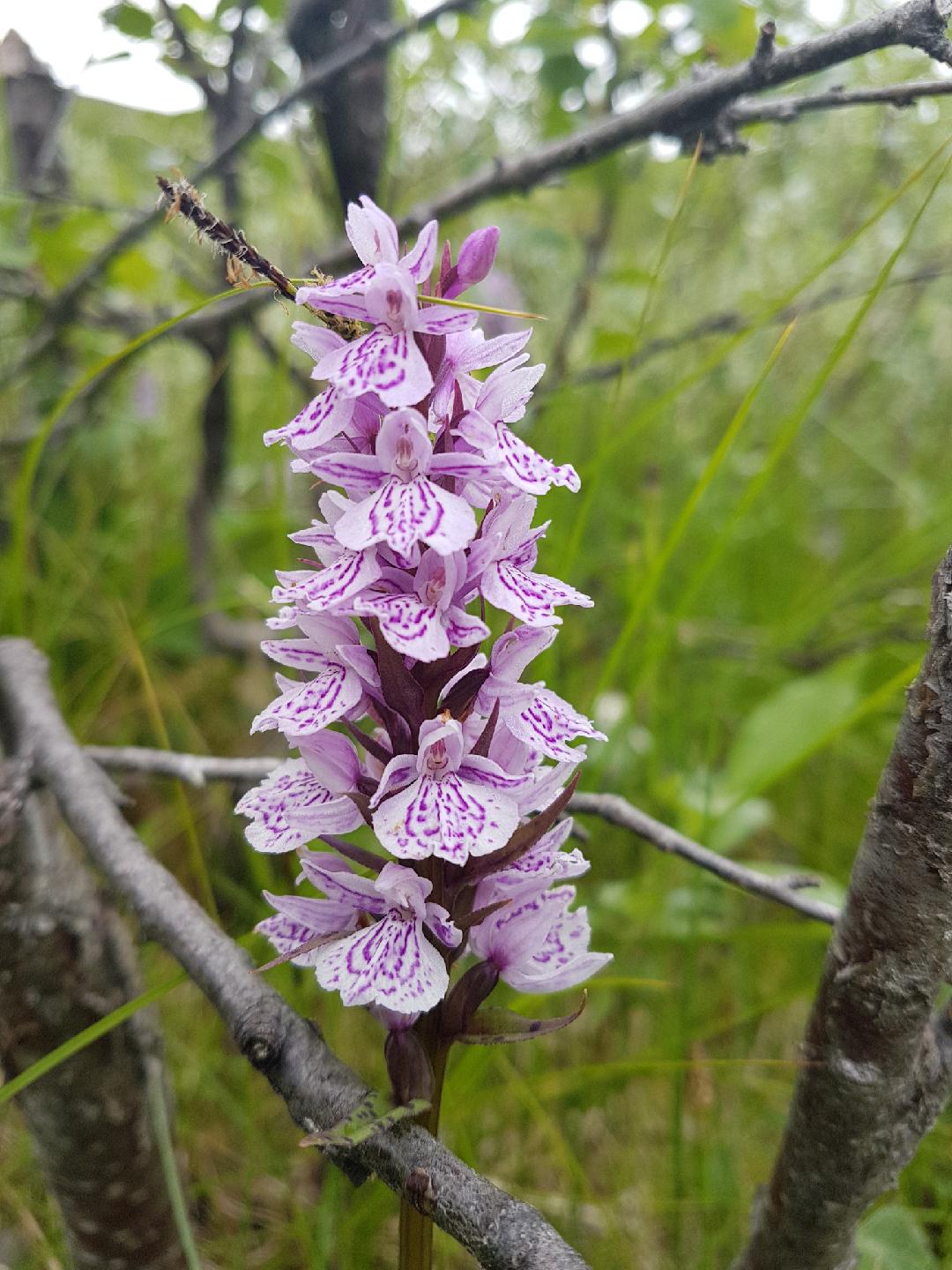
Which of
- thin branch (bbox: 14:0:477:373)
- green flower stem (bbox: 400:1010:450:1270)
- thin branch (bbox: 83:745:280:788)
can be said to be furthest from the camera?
thin branch (bbox: 14:0:477:373)

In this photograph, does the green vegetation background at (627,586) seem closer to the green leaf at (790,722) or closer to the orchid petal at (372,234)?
the green leaf at (790,722)

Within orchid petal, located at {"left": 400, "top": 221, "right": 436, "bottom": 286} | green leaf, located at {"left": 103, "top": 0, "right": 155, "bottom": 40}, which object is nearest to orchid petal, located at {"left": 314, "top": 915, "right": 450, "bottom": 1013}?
orchid petal, located at {"left": 400, "top": 221, "right": 436, "bottom": 286}

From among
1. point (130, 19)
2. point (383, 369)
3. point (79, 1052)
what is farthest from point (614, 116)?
point (79, 1052)

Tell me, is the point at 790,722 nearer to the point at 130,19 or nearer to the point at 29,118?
the point at 130,19

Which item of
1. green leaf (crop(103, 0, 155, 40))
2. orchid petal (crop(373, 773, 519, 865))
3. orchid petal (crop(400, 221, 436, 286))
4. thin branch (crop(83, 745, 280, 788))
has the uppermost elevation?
green leaf (crop(103, 0, 155, 40))

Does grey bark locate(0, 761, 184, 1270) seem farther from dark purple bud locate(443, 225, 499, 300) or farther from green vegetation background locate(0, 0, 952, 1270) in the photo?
dark purple bud locate(443, 225, 499, 300)
